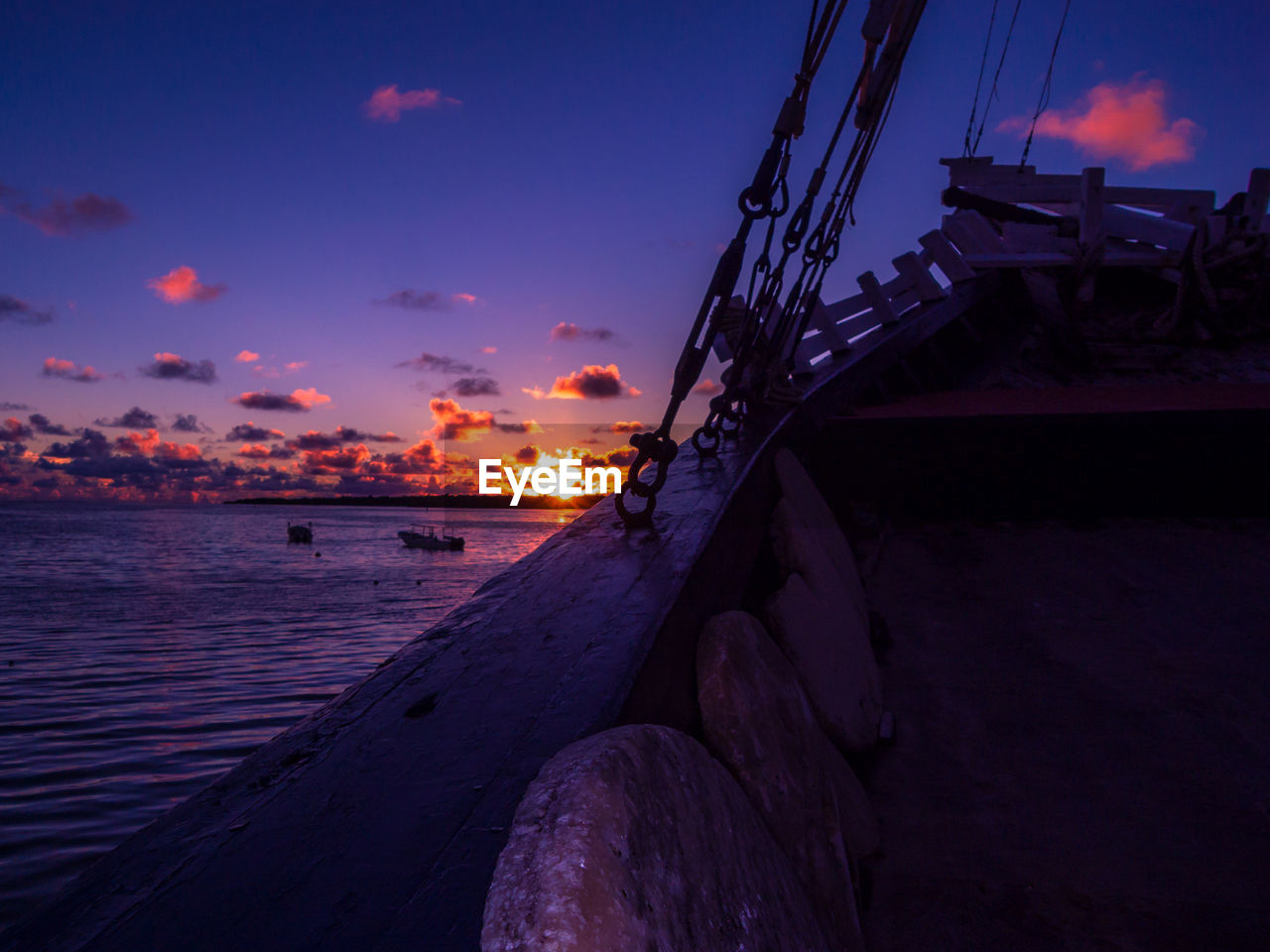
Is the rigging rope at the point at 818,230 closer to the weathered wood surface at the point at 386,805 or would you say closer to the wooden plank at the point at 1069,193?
the weathered wood surface at the point at 386,805

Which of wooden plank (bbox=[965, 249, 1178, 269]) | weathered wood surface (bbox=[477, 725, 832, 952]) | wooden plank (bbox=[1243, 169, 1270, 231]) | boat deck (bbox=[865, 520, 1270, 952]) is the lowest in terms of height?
boat deck (bbox=[865, 520, 1270, 952])

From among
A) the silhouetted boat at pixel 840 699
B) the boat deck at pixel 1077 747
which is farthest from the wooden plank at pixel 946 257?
the boat deck at pixel 1077 747

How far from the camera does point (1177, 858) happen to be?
2.37m

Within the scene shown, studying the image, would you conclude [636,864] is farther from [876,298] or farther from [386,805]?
[876,298]

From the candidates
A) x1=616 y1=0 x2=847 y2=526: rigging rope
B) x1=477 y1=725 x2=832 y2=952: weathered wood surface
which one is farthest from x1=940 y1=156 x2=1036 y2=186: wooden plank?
x1=477 y1=725 x2=832 y2=952: weathered wood surface

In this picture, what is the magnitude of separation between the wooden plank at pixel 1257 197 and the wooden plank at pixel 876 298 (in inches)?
184

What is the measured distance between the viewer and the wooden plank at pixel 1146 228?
8055 millimetres

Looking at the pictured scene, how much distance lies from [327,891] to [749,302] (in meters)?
3.31

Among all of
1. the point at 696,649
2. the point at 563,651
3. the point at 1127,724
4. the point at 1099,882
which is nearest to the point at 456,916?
the point at 563,651

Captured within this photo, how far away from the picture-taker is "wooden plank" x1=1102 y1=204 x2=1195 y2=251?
8055 millimetres

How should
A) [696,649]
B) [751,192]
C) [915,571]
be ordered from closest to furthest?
[696,649]
[751,192]
[915,571]

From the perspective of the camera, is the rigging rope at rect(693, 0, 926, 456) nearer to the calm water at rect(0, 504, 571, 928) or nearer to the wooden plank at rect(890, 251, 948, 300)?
the wooden plank at rect(890, 251, 948, 300)

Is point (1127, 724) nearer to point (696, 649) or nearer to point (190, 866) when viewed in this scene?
point (696, 649)

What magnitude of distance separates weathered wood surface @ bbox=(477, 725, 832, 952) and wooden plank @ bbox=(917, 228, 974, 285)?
25.0 ft
